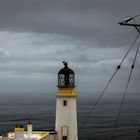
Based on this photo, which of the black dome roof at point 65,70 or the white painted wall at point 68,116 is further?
the black dome roof at point 65,70

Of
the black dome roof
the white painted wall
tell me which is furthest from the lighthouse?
the black dome roof

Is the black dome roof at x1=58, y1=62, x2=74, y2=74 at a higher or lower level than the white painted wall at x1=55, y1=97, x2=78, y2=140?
higher

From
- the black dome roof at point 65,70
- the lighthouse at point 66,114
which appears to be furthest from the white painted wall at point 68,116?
the black dome roof at point 65,70

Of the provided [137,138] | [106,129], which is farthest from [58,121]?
[106,129]

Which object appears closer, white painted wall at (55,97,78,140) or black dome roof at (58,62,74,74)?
white painted wall at (55,97,78,140)

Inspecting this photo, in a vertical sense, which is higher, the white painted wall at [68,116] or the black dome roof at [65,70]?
the black dome roof at [65,70]

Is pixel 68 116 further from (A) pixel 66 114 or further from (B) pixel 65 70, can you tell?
(B) pixel 65 70

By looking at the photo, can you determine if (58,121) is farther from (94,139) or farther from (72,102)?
(94,139)

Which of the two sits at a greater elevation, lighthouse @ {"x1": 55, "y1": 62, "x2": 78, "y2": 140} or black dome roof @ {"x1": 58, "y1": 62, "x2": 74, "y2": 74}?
black dome roof @ {"x1": 58, "y1": 62, "x2": 74, "y2": 74}

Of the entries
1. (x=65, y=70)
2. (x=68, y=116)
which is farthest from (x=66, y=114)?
(x=65, y=70)

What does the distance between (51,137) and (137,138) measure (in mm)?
53605

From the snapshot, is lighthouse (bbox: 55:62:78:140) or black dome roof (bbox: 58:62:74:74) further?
black dome roof (bbox: 58:62:74:74)

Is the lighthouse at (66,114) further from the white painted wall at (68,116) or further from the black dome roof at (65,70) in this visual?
the black dome roof at (65,70)

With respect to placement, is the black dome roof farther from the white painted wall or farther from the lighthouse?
the white painted wall
